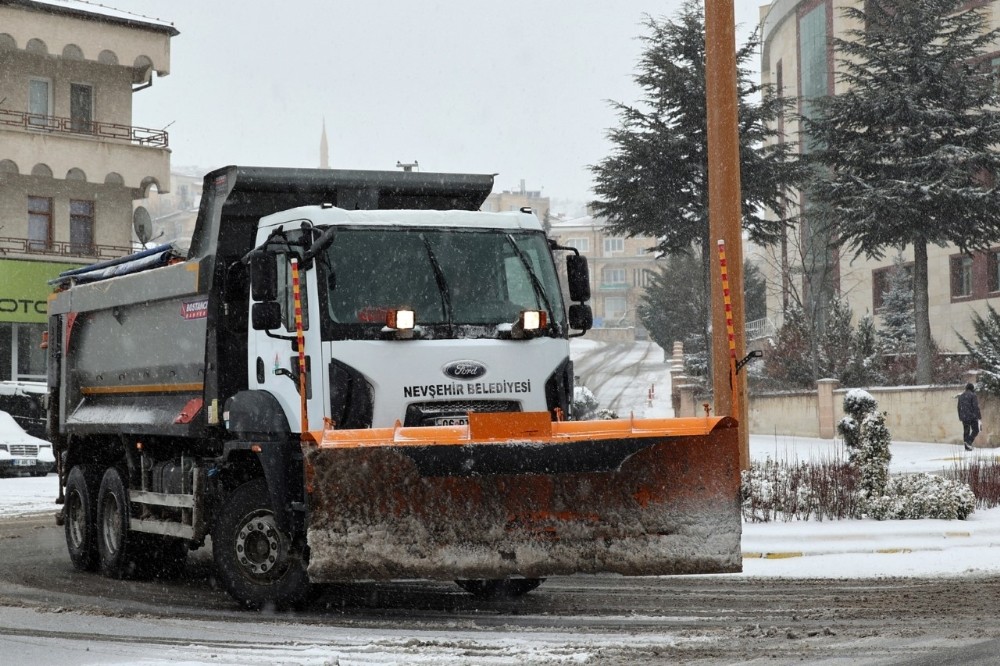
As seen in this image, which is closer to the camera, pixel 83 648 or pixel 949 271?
pixel 83 648

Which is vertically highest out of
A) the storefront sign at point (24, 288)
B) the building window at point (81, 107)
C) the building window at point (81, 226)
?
the building window at point (81, 107)

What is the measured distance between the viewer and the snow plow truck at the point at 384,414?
9008 millimetres

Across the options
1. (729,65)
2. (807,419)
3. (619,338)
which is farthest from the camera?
(619,338)

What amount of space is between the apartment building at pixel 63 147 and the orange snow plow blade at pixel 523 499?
32.9m

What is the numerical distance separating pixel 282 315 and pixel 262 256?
1.55 ft

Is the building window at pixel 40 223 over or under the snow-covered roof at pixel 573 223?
under

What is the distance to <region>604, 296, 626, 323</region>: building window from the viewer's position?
144 m

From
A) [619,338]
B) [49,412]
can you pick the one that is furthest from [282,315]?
[619,338]

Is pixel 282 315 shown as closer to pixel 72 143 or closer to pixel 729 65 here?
pixel 729 65

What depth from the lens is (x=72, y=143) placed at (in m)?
41.2

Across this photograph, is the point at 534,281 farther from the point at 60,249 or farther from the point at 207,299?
the point at 60,249

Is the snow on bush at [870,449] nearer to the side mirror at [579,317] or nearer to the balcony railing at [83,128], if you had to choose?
the side mirror at [579,317]

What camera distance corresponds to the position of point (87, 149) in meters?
41.5

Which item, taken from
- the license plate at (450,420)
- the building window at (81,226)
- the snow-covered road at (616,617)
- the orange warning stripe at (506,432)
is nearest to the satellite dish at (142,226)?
the snow-covered road at (616,617)
